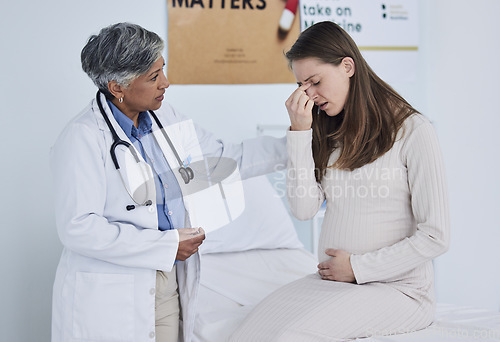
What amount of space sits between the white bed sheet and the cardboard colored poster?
2.77ft

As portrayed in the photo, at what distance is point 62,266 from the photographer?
1404mm

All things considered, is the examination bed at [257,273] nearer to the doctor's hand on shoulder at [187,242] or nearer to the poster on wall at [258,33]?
the doctor's hand on shoulder at [187,242]

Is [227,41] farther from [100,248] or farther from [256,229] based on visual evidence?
[100,248]

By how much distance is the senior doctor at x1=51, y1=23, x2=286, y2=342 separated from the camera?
132 centimetres

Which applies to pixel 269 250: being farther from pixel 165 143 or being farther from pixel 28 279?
Answer: pixel 28 279

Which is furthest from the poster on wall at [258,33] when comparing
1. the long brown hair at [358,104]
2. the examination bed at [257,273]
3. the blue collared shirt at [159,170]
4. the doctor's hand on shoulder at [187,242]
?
the doctor's hand on shoulder at [187,242]

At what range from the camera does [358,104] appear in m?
1.40

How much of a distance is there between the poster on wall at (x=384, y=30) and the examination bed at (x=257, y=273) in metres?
0.90

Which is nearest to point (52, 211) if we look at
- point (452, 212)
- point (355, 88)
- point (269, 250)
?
point (269, 250)

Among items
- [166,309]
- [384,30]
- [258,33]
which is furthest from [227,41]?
[166,309]

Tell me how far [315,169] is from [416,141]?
1.04 feet

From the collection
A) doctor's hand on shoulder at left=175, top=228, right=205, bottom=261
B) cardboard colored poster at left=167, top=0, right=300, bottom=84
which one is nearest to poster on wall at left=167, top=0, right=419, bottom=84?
cardboard colored poster at left=167, top=0, right=300, bottom=84

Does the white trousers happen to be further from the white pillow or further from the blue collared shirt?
the white pillow

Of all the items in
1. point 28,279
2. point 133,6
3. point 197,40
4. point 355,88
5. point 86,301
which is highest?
point 133,6
